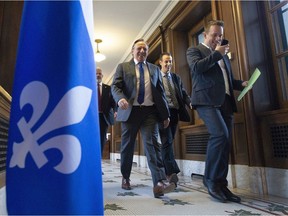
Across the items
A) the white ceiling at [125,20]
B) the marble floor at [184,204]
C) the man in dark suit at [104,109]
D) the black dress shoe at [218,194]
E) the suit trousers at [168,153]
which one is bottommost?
the marble floor at [184,204]

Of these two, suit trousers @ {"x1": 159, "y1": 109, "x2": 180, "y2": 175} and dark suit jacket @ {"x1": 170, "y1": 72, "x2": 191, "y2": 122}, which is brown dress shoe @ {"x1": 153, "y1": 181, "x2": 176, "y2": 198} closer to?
suit trousers @ {"x1": 159, "y1": 109, "x2": 180, "y2": 175}

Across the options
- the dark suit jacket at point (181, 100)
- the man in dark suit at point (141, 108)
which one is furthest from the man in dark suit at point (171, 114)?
the man in dark suit at point (141, 108)

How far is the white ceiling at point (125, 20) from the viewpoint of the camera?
14.2 feet

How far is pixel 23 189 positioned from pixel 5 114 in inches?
36.1

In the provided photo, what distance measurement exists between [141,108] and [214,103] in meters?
0.60

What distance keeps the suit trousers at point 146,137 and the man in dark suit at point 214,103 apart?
0.35 m

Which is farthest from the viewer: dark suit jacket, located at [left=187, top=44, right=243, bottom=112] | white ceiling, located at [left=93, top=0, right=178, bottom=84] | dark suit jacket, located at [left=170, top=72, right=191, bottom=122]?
white ceiling, located at [left=93, top=0, right=178, bottom=84]

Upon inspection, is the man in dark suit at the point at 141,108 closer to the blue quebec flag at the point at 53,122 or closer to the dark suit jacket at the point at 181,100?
the dark suit jacket at the point at 181,100

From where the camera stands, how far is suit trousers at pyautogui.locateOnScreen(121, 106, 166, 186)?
1942 mm

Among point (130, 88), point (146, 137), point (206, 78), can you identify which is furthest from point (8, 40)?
point (206, 78)

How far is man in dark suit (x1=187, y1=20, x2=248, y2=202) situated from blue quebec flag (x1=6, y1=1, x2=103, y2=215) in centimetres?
134

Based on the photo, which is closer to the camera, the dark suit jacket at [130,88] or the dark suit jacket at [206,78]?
the dark suit jacket at [206,78]

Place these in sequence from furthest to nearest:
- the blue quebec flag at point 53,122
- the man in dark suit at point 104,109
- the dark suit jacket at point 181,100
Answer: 1. the man in dark suit at point 104,109
2. the dark suit jacket at point 181,100
3. the blue quebec flag at point 53,122

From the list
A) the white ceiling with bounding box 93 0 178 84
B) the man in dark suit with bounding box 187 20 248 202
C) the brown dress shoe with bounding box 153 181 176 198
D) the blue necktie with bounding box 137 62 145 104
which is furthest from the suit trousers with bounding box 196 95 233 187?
the white ceiling with bounding box 93 0 178 84
